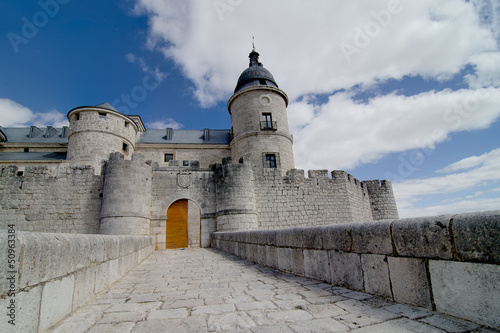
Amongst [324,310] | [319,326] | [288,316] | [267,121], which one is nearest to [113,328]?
[288,316]

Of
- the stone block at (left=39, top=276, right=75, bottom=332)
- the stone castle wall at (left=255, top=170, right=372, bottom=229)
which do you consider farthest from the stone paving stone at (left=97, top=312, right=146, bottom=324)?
the stone castle wall at (left=255, top=170, right=372, bottom=229)

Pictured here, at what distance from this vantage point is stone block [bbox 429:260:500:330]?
156 centimetres

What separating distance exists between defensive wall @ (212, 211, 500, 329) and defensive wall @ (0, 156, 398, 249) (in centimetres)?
853

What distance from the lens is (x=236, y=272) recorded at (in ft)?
15.2

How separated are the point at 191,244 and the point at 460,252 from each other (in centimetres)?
1448

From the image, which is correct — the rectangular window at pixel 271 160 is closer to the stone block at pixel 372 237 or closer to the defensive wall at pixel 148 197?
the defensive wall at pixel 148 197

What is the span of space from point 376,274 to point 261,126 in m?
15.7

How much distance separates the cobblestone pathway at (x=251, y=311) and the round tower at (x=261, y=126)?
45.0 ft

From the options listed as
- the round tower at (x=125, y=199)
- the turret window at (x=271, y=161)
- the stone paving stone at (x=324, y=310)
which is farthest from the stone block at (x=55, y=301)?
the turret window at (x=271, y=161)

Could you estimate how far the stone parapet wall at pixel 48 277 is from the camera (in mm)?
1488

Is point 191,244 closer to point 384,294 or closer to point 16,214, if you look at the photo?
point 16,214

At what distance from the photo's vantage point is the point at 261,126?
1766cm

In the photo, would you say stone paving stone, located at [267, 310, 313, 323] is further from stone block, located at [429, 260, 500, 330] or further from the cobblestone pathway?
stone block, located at [429, 260, 500, 330]

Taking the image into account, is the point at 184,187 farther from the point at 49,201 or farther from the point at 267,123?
the point at 267,123
